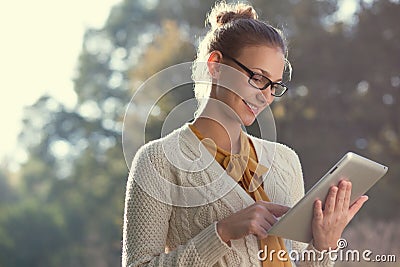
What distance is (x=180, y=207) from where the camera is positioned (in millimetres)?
1259

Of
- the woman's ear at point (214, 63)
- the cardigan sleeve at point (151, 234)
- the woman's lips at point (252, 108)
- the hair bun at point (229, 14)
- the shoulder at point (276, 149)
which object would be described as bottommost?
the cardigan sleeve at point (151, 234)

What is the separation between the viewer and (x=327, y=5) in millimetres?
9078

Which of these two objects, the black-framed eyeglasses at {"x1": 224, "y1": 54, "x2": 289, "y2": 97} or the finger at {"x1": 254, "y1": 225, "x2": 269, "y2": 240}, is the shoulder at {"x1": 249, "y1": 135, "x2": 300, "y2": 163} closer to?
the black-framed eyeglasses at {"x1": 224, "y1": 54, "x2": 289, "y2": 97}

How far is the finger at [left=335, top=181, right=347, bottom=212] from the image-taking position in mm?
1146

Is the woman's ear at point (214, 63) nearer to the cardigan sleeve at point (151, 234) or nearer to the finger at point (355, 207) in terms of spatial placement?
the cardigan sleeve at point (151, 234)

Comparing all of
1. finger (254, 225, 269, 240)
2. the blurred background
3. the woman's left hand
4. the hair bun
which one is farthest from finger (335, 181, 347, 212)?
the blurred background

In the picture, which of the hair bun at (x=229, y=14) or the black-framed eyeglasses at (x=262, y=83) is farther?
the hair bun at (x=229, y=14)

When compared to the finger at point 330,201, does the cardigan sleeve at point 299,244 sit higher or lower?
higher

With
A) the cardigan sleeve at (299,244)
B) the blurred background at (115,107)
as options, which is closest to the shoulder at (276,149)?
the cardigan sleeve at (299,244)

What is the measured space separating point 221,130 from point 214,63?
114 millimetres

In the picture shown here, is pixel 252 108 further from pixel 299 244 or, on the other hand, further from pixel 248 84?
pixel 299 244

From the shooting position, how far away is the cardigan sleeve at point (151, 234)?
119cm

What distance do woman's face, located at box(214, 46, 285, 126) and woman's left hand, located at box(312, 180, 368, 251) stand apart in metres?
0.19

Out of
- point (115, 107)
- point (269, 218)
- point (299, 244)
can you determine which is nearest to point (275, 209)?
point (269, 218)
